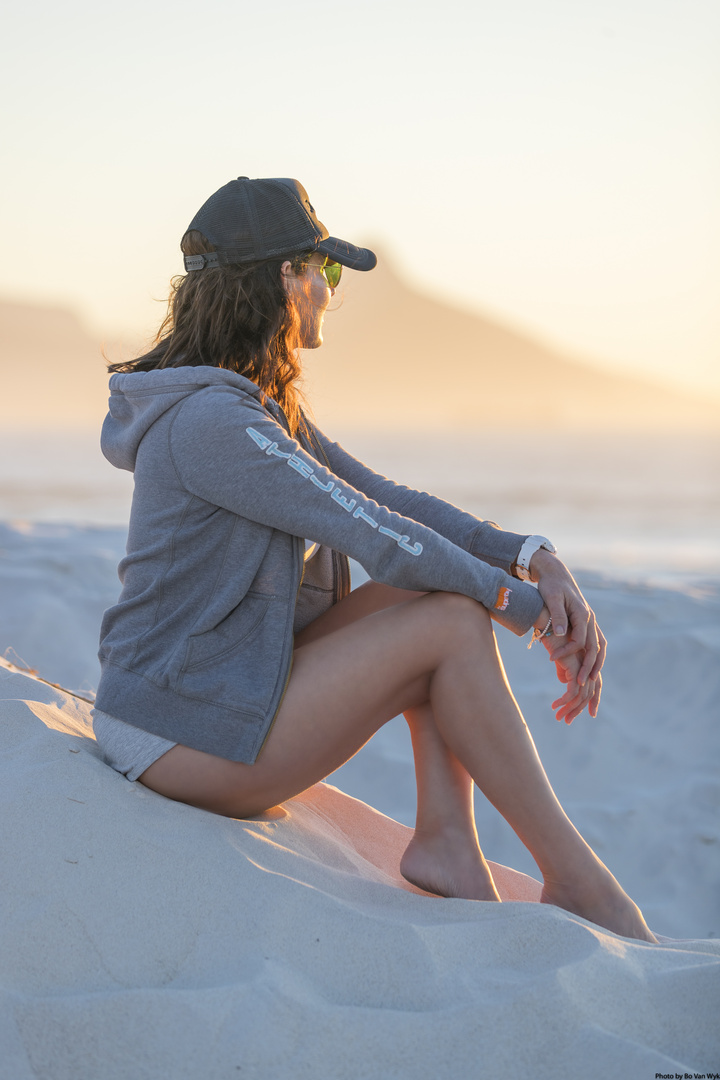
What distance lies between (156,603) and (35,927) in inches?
24.3

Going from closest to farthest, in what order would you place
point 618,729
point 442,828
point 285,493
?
point 285,493
point 442,828
point 618,729

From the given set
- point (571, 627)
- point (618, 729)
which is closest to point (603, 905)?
point (571, 627)

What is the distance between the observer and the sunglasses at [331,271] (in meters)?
2.00

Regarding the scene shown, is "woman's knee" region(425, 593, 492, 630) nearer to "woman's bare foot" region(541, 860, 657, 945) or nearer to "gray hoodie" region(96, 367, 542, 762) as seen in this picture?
"gray hoodie" region(96, 367, 542, 762)

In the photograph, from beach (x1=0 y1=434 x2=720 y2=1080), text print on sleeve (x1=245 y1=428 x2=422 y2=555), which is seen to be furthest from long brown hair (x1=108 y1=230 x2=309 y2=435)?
beach (x1=0 y1=434 x2=720 y2=1080)

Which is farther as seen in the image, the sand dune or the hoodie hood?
the sand dune

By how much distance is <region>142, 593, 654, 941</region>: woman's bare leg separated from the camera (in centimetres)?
171

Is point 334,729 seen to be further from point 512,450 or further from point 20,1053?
point 512,450

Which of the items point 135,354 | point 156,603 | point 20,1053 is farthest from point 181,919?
point 135,354

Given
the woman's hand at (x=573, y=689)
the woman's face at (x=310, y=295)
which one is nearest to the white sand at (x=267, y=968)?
the woman's hand at (x=573, y=689)

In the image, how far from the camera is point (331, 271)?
2.02 m

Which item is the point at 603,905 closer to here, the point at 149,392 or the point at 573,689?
the point at 573,689

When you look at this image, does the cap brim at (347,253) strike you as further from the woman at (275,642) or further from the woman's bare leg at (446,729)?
the woman's bare leg at (446,729)

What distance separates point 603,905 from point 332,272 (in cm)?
141
